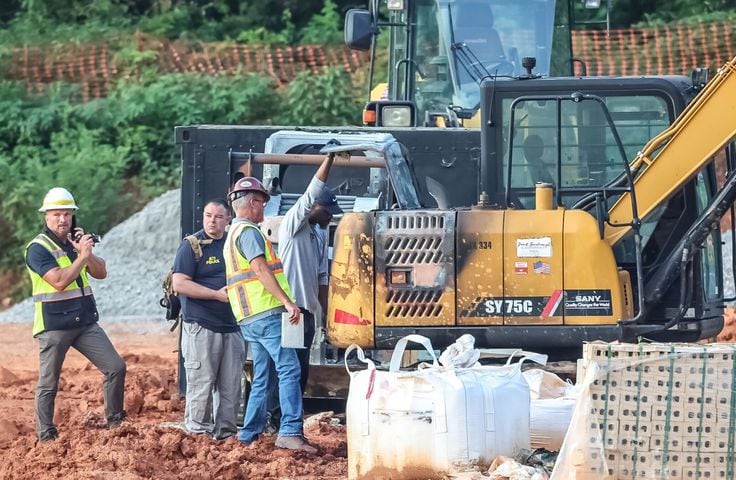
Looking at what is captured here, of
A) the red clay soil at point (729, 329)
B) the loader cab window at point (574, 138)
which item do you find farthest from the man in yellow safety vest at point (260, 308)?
the red clay soil at point (729, 329)

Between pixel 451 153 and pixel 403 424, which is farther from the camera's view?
pixel 451 153

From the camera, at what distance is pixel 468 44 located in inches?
571

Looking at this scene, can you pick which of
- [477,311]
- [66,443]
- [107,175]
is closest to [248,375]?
[66,443]

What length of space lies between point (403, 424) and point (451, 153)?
492 centimetres

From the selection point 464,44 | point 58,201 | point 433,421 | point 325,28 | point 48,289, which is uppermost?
point 325,28

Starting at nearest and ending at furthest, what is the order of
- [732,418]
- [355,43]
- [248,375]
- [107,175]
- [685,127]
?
[732,418]
[685,127]
[248,375]
[355,43]
[107,175]

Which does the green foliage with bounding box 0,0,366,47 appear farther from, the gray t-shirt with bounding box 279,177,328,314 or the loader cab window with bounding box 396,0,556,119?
the gray t-shirt with bounding box 279,177,328,314

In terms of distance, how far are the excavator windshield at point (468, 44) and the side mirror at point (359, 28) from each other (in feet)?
2.97

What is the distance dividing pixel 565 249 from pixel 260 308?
212 cm

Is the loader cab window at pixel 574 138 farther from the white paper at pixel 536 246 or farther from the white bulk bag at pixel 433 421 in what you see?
the white bulk bag at pixel 433 421

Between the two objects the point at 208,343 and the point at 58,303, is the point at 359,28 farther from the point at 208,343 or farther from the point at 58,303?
the point at 58,303

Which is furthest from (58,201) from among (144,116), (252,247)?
(144,116)

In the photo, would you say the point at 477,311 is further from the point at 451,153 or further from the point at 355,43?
the point at 355,43

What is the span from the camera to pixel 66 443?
1005 cm
